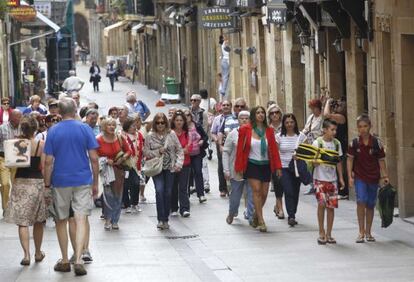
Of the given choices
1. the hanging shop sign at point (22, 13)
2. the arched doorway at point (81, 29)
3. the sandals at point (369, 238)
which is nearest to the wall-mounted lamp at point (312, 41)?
the sandals at point (369, 238)

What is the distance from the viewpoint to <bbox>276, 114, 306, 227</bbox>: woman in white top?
1911cm

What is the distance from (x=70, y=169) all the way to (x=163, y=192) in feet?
15.0

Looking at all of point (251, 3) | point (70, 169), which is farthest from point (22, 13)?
point (70, 169)

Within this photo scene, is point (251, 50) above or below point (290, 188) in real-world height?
above

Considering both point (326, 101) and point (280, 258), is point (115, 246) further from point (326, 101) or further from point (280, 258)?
point (326, 101)

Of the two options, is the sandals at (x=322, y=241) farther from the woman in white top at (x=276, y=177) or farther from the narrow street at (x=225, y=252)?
the woman in white top at (x=276, y=177)

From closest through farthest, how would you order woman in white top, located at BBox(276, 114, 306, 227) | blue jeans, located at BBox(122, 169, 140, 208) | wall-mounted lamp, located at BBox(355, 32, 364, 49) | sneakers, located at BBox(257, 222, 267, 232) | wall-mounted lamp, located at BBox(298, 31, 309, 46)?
sneakers, located at BBox(257, 222, 267, 232) < woman in white top, located at BBox(276, 114, 306, 227) < blue jeans, located at BBox(122, 169, 140, 208) < wall-mounted lamp, located at BBox(355, 32, 364, 49) < wall-mounted lamp, located at BBox(298, 31, 309, 46)

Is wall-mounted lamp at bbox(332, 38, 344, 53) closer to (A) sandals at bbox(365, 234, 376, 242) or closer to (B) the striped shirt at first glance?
(B) the striped shirt

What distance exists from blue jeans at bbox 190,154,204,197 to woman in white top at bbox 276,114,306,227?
3.28m

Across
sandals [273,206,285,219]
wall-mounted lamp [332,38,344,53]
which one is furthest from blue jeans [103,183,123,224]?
wall-mounted lamp [332,38,344,53]

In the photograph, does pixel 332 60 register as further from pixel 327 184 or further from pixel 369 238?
pixel 369 238

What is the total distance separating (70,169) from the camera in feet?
48.1

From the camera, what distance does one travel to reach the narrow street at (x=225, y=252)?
1450 cm

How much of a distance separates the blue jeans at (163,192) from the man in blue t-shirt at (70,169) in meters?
4.05
